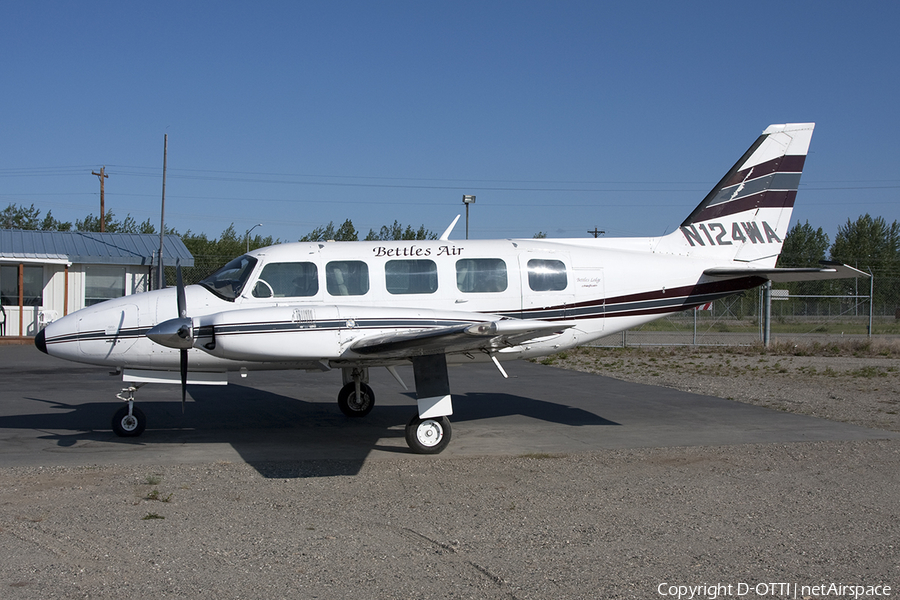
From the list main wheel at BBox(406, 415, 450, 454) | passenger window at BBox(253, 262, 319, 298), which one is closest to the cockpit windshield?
passenger window at BBox(253, 262, 319, 298)

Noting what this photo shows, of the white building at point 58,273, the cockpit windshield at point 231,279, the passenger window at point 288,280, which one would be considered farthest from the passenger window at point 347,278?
the white building at point 58,273

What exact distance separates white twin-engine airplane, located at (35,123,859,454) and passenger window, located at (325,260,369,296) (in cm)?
2

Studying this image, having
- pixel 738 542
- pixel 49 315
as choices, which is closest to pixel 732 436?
pixel 738 542

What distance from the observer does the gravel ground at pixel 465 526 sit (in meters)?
4.74

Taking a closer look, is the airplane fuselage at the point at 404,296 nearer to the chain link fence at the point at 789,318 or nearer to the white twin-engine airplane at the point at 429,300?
the white twin-engine airplane at the point at 429,300

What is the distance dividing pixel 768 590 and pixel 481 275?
600 cm

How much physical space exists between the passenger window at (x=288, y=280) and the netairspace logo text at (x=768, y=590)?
627 centimetres

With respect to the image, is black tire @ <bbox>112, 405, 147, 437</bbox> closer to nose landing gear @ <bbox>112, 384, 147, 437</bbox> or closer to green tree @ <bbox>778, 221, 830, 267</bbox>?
nose landing gear @ <bbox>112, 384, 147, 437</bbox>

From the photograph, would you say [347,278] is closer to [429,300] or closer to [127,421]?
[429,300]

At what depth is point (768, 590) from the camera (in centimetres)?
461

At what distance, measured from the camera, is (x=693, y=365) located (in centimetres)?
1975

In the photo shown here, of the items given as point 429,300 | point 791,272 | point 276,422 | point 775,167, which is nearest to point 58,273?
point 276,422

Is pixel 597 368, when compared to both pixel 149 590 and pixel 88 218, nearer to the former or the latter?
pixel 149 590

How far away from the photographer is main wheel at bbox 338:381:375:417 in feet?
Answer: 37.2
